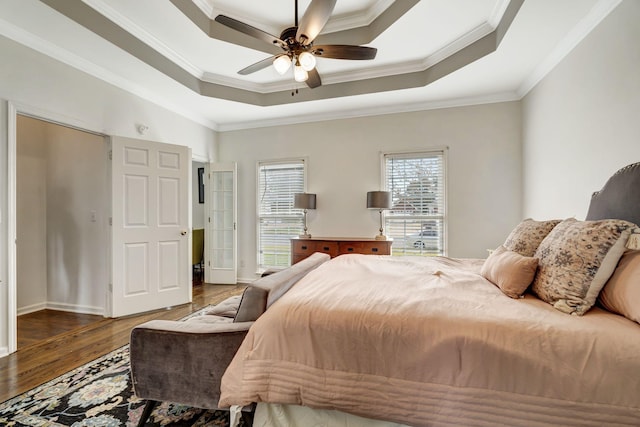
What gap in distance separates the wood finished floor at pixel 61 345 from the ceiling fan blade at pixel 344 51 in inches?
118

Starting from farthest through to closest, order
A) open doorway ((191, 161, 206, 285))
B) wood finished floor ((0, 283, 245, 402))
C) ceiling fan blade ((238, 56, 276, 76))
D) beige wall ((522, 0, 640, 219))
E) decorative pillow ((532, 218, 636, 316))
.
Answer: open doorway ((191, 161, 206, 285)) → ceiling fan blade ((238, 56, 276, 76)) → wood finished floor ((0, 283, 245, 402)) → beige wall ((522, 0, 640, 219)) → decorative pillow ((532, 218, 636, 316))

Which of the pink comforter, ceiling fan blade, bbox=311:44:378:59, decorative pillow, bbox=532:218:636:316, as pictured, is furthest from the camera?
ceiling fan blade, bbox=311:44:378:59

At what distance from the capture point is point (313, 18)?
6.21 ft

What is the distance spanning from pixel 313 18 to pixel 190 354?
2.11 meters

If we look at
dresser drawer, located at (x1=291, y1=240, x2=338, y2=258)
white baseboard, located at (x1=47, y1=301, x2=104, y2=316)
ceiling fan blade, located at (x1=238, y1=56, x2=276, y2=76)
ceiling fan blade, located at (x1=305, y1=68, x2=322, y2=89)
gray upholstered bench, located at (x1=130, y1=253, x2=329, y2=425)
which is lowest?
white baseboard, located at (x1=47, y1=301, x2=104, y2=316)

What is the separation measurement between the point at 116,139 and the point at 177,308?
2118 mm

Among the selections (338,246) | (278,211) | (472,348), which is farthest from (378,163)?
(472,348)

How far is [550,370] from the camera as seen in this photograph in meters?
0.97

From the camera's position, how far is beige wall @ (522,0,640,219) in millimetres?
1889

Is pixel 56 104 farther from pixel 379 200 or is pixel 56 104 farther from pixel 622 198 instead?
pixel 622 198

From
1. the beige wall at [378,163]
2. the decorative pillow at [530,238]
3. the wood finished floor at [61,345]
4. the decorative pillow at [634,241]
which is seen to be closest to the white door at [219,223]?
the beige wall at [378,163]

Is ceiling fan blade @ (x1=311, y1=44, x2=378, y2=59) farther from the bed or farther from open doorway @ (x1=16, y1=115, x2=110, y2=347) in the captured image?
open doorway @ (x1=16, y1=115, x2=110, y2=347)

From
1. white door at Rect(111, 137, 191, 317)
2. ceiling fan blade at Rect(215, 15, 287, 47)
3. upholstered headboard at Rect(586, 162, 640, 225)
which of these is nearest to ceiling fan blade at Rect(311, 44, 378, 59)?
ceiling fan blade at Rect(215, 15, 287, 47)

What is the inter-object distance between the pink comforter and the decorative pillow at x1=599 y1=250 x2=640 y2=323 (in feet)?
0.18
